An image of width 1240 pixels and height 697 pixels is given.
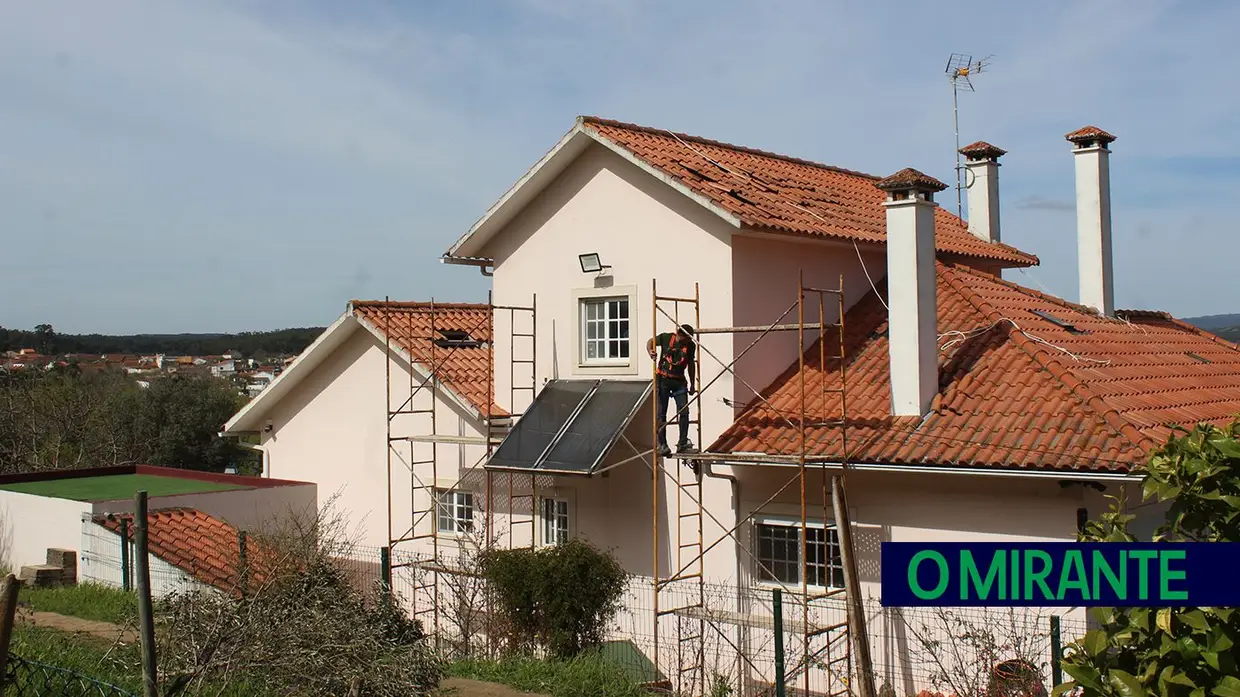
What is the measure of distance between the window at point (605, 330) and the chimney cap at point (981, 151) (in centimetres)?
884

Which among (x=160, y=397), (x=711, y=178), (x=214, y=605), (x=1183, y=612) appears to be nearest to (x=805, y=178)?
(x=711, y=178)

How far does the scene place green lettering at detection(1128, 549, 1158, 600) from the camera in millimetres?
4027

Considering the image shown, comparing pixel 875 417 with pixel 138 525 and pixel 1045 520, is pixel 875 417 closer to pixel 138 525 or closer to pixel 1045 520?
pixel 1045 520

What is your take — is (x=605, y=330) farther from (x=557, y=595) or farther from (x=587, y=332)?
(x=557, y=595)

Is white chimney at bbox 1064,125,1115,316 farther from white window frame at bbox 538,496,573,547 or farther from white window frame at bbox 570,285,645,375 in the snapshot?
white window frame at bbox 538,496,573,547

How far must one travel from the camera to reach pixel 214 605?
9.24 metres

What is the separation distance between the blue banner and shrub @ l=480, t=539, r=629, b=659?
10.1 meters

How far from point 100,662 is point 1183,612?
29.0 ft

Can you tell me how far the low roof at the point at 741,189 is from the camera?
15.8 meters

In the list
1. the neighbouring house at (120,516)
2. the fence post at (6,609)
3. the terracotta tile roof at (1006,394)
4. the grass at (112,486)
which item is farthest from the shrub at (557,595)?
the grass at (112,486)

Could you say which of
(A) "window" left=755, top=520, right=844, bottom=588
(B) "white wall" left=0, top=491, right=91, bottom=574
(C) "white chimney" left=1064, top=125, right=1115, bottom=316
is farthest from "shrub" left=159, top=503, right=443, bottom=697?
(C) "white chimney" left=1064, top=125, right=1115, bottom=316

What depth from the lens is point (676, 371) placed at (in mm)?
15016

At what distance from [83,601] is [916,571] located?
14843 millimetres

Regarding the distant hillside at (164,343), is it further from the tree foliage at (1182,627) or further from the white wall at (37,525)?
the tree foliage at (1182,627)
